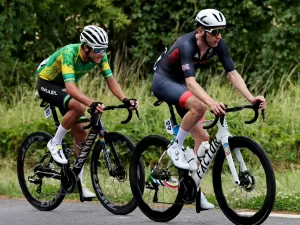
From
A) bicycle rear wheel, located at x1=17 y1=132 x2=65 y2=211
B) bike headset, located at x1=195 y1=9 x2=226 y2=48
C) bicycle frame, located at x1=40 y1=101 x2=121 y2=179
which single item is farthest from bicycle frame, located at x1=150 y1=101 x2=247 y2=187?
bicycle rear wheel, located at x1=17 y1=132 x2=65 y2=211

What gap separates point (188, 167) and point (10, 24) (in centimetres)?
973

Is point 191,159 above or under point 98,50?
under

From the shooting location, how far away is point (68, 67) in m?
9.84

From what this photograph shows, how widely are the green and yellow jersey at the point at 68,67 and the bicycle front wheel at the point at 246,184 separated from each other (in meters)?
1.98

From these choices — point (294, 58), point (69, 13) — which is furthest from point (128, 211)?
point (69, 13)

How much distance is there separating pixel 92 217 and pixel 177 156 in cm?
115

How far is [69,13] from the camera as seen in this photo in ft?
64.0

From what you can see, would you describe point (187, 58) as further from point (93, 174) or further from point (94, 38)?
point (93, 174)

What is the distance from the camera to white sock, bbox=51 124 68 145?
403 inches

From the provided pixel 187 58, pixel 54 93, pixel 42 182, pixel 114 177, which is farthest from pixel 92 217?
pixel 187 58

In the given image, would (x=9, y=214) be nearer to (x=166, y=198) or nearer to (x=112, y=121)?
(x=166, y=198)

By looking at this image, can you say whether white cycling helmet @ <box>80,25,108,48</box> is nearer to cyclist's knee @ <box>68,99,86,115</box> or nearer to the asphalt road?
cyclist's knee @ <box>68,99,86,115</box>

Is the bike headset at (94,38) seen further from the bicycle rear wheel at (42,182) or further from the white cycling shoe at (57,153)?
the bicycle rear wheel at (42,182)

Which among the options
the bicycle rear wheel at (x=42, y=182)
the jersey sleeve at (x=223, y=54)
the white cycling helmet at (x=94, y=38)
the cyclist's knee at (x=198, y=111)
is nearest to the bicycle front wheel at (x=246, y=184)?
the cyclist's knee at (x=198, y=111)
